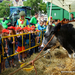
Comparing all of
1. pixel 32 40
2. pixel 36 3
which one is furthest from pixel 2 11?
pixel 32 40

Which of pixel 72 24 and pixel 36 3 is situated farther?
pixel 36 3

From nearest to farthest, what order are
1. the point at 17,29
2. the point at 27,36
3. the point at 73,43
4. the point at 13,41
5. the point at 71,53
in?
the point at 73,43 < the point at 71,53 < the point at 13,41 < the point at 17,29 < the point at 27,36

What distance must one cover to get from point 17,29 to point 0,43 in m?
1.26

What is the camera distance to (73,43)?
2.52 m

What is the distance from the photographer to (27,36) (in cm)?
399

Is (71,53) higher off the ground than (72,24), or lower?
lower

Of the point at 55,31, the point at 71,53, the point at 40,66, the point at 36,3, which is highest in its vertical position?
the point at 36,3

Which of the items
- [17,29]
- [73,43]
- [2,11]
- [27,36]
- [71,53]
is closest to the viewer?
[73,43]

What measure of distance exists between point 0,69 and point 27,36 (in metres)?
1.64

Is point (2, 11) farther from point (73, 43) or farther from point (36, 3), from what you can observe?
point (73, 43)

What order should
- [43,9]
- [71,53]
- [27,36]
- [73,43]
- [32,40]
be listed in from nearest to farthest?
1. [73,43]
2. [71,53]
3. [27,36]
4. [32,40]
5. [43,9]

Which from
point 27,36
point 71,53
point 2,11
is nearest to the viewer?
point 71,53

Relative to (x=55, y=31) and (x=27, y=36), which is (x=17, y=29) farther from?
(x=55, y=31)

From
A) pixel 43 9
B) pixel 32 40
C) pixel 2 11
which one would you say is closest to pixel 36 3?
pixel 43 9
